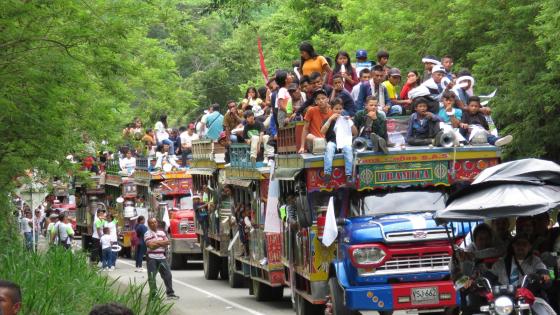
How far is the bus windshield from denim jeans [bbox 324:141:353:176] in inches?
19.2

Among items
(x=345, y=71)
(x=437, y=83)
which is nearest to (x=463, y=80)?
(x=437, y=83)

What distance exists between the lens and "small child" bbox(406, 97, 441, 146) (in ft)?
59.9

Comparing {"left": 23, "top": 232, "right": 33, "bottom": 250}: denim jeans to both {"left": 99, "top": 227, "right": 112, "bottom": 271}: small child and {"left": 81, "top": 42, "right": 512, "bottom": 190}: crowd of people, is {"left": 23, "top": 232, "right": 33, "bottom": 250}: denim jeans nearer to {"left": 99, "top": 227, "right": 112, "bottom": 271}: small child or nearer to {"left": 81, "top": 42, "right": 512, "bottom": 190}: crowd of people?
{"left": 99, "top": 227, "right": 112, "bottom": 271}: small child

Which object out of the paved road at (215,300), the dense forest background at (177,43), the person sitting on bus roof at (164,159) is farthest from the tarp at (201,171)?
the person sitting on bus roof at (164,159)

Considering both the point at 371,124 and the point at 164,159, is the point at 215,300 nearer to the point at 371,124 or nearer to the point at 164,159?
the point at 371,124

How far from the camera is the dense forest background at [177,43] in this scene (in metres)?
19.0

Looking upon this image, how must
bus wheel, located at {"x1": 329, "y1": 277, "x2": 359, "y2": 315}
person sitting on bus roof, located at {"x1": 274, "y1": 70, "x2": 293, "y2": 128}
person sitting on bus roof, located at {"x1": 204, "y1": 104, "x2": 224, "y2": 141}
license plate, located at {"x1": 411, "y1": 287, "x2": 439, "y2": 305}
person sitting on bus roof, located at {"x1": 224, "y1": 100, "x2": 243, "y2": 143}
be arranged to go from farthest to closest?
1. person sitting on bus roof, located at {"x1": 204, "y1": 104, "x2": 224, "y2": 141}
2. person sitting on bus roof, located at {"x1": 224, "y1": 100, "x2": 243, "y2": 143}
3. person sitting on bus roof, located at {"x1": 274, "y1": 70, "x2": 293, "y2": 128}
4. bus wheel, located at {"x1": 329, "y1": 277, "x2": 359, "y2": 315}
5. license plate, located at {"x1": 411, "y1": 287, "x2": 439, "y2": 305}

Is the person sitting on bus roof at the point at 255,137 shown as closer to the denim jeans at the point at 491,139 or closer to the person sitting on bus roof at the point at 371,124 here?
the person sitting on bus roof at the point at 371,124

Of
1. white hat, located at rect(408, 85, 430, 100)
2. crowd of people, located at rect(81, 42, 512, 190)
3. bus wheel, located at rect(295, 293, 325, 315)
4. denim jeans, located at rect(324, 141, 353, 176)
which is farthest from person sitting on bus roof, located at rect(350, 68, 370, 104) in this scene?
bus wheel, located at rect(295, 293, 325, 315)

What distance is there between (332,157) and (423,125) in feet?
4.98

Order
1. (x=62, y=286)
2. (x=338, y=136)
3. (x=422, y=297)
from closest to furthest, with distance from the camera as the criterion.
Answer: (x=422, y=297) → (x=62, y=286) → (x=338, y=136)

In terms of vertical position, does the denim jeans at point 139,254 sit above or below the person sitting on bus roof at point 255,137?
below

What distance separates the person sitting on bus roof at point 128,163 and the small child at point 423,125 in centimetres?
2734

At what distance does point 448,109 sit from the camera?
1969 cm
